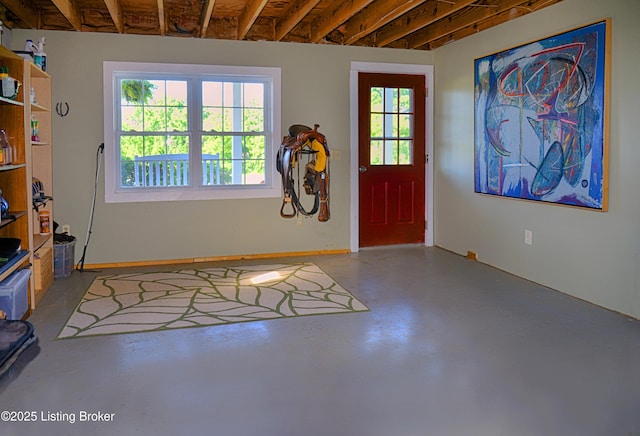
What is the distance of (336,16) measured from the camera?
5.34 metres

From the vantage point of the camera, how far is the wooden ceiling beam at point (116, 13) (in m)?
4.63

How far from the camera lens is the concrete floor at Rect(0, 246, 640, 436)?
8.10 ft

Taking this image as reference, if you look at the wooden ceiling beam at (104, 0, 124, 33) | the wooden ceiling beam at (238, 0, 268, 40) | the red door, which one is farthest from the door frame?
the wooden ceiling beam at (104, 0, 124, 33)

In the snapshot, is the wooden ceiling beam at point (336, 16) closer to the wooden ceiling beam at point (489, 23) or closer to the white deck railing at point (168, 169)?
the wooden ceiling beam at point (489, 23)

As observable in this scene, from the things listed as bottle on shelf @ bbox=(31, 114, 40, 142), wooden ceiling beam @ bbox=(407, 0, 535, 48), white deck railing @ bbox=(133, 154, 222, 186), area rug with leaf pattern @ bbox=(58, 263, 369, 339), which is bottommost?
area rug with leaf pattern @ bbox=(58, 263, 369, 339)

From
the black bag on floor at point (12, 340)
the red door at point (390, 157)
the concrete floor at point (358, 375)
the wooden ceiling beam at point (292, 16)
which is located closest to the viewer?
the concrete floor at point (358, 375)

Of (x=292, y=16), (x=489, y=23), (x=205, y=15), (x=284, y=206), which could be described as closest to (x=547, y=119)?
(x=489, y=23)

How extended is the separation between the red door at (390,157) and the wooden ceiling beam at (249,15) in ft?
4.92

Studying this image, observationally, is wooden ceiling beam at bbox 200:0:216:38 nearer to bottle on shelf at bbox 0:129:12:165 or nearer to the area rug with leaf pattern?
bottle on shelf at bbox 0:129:12:165

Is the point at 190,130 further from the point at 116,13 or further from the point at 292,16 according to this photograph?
the point at 292,16

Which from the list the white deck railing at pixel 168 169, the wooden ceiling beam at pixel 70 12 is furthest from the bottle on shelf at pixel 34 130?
the white deck railing at pixel 168 169

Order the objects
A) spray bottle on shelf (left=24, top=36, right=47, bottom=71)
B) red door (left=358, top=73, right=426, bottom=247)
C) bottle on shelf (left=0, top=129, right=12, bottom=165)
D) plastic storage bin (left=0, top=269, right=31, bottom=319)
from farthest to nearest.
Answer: red door (left=358, top=73, right=426, bottom=247)
spray bottle on shelf (left=24, top=36, right=47, bottom=71)
bottle on shelf (left=0, top=129, right=12, bottom=165)
plastic storage bin (left=0, top=269, right=31, bottom=319)

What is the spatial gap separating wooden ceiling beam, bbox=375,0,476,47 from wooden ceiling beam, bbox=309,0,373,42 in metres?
0.73

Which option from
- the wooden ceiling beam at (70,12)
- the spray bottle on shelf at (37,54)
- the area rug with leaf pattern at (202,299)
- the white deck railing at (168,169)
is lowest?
the area rug with leaf pattern at (202,299)
